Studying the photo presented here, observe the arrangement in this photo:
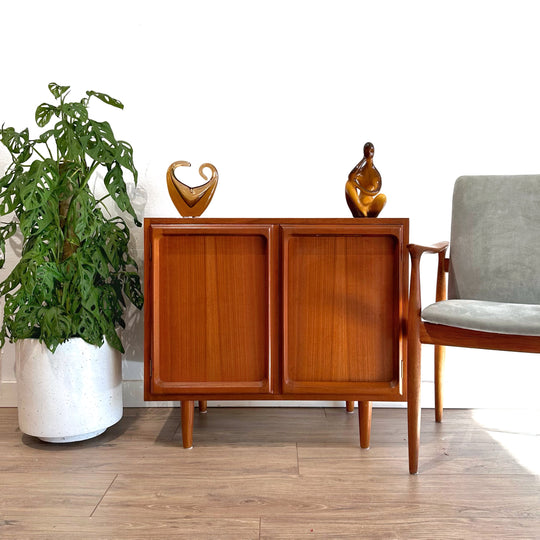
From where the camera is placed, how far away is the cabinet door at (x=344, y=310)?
1.81 m

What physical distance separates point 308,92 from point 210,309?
1.07 m

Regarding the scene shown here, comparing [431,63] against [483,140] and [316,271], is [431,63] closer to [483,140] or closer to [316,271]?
[483,140]

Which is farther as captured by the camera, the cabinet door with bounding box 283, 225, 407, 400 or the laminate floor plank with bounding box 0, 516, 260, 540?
the cabinet door with bounding box 283, 225, 407, 400

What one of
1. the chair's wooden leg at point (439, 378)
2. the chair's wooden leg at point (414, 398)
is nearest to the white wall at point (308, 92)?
the chair's wooden leg at point (439, 378)

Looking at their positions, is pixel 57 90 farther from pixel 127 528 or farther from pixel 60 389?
pixel 127 528

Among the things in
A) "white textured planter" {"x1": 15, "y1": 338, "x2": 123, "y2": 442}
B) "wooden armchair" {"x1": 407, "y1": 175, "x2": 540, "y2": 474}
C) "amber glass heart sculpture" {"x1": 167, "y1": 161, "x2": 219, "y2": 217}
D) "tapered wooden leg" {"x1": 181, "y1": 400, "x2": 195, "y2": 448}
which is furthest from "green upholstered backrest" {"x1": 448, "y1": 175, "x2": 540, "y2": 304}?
"white textured planter" {"x1": 15, "y1": 338, "x2": 123, "y2": 442}

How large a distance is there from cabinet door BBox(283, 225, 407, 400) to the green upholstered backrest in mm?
302

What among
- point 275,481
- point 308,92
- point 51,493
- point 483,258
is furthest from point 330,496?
point 308,92

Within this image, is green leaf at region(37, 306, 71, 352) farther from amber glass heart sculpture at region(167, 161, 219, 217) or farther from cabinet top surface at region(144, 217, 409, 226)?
amber glass heart sculpture at region(167, 161, 219, 217)

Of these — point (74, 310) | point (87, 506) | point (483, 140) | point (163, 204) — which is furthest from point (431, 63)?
point (87, 506)

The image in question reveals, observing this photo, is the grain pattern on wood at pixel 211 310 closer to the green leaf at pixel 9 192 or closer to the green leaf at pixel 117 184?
the green leaf at pixel 117 184

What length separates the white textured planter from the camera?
1858mm

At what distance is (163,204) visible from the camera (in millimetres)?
2328

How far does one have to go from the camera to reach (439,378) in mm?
2107
